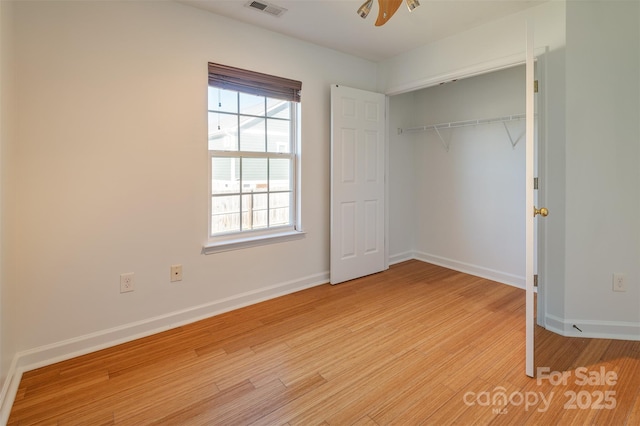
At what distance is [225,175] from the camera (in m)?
2.80

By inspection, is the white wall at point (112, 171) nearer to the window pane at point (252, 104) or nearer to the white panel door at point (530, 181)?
the window pane at point (252, 104)

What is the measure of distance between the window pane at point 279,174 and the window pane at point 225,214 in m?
0.39

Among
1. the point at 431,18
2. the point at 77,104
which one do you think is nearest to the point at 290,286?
the point at 77,104

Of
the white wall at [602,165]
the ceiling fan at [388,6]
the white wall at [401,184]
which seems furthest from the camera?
the white wall at [401,184]

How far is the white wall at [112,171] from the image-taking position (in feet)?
6.48

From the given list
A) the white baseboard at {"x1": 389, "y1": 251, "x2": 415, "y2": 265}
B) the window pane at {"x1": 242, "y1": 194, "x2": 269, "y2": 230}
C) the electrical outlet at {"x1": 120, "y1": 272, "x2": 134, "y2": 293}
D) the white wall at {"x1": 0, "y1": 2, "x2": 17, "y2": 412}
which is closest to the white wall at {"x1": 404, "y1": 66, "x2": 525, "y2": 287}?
the white baseboard at {"x1": 389, "y1": 251, "x2": 415, "y2": 265}

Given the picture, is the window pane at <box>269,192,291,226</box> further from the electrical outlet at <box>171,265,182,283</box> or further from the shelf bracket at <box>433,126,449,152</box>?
the shelf bracket at <box>433,126,449,152</box>

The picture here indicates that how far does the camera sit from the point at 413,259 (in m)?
4.45

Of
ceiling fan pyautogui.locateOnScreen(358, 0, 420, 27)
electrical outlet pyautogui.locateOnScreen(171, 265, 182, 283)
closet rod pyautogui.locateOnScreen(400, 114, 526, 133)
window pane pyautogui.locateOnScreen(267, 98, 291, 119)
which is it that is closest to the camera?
ceiling fan pyautogui.locateOnScreen(358, 0, 420, 27)

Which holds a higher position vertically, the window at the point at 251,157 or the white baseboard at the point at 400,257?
the window at the point at 251,157

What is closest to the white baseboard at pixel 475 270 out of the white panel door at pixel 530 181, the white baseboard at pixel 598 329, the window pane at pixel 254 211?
the white baseboard at pixel 598 329

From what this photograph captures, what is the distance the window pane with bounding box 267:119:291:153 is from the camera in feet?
10.0
